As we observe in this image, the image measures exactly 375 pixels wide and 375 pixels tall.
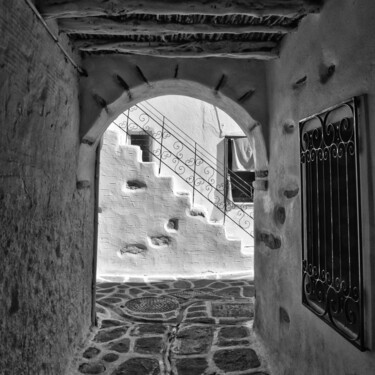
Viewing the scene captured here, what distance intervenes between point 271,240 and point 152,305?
2517 millimetres

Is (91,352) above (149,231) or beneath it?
beneath

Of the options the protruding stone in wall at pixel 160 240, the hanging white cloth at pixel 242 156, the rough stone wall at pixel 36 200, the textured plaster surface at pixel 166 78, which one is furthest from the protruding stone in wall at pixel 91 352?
the hanging white cloth at pixel 242 156

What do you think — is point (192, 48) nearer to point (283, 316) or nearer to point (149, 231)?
point (283, 316)

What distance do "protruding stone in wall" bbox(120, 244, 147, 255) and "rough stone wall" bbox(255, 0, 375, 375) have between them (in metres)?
3.43

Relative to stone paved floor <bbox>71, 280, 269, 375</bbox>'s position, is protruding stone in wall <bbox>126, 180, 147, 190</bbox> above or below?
above

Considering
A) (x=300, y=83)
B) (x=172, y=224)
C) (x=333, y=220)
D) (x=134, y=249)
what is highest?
(x=300, y=83)

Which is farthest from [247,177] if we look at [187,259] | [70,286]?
[70,286]

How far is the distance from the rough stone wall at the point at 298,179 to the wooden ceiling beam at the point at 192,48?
20 cm

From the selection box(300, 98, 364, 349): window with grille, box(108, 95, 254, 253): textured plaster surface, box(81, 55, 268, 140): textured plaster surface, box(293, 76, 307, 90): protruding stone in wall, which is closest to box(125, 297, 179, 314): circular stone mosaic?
box(81, 55, 268, 140): textured plaster surface

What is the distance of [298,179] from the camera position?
2.85 meters

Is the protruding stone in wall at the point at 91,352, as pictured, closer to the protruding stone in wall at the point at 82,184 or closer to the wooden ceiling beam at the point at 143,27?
the protruding stone in wall at the point at 82,184

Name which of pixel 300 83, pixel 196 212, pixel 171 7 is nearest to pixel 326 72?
pixel 300 83

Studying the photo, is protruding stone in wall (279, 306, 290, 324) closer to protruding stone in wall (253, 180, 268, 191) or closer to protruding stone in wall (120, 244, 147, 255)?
protruding stone in wall (253, 180, 268, 191)

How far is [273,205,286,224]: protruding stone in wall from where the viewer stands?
3239 millimetres
